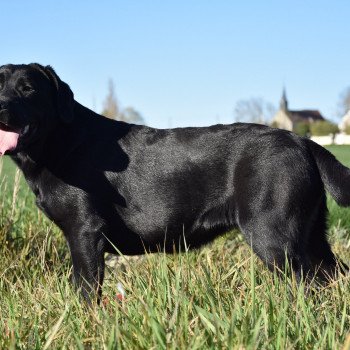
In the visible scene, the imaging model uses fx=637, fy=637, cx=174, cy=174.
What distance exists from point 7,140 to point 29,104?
0.27 metres

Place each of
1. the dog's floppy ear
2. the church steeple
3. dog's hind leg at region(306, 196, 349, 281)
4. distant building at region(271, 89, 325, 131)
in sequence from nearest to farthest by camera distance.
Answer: the dog's floppy ear < dog's hind leg at region(306, 196, 349, 281) < distant building at region(271, 89, 325, 131) < the church steeple

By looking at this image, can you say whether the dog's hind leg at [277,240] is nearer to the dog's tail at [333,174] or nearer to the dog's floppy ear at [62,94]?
the dog's tail at [333,174]

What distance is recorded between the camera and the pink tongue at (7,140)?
12.1 ft

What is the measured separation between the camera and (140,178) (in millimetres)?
4059

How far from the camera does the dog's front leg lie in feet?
12.7

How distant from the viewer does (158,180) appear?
404cm

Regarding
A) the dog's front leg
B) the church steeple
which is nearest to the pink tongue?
the dog's front leg

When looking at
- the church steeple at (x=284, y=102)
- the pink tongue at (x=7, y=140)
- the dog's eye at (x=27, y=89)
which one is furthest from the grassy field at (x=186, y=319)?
the church steeple at (x=284, y=102)

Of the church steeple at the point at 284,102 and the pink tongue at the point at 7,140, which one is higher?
the pink tongue at the point at 7,140

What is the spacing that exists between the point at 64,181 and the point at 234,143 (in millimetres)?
1070

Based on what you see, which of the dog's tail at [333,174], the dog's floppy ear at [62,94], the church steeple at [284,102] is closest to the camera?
the dog's tail at [333,174]

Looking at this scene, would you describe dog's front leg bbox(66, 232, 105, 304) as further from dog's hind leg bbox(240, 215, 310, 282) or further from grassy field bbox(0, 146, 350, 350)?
dog's hind leg bbox(240, 215, 310, 282)

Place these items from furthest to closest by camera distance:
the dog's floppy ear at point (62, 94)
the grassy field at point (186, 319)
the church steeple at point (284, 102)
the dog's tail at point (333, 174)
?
the church steeple at point (284, 102)
the dog's floppy ear at point (62, 94)
the dog's tail at point (333, 174)
the grassy field at point (186, 319)

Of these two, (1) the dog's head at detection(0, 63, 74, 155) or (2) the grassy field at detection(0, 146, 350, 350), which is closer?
(2) the grassy field at detection(0, 146, 350, 350)
